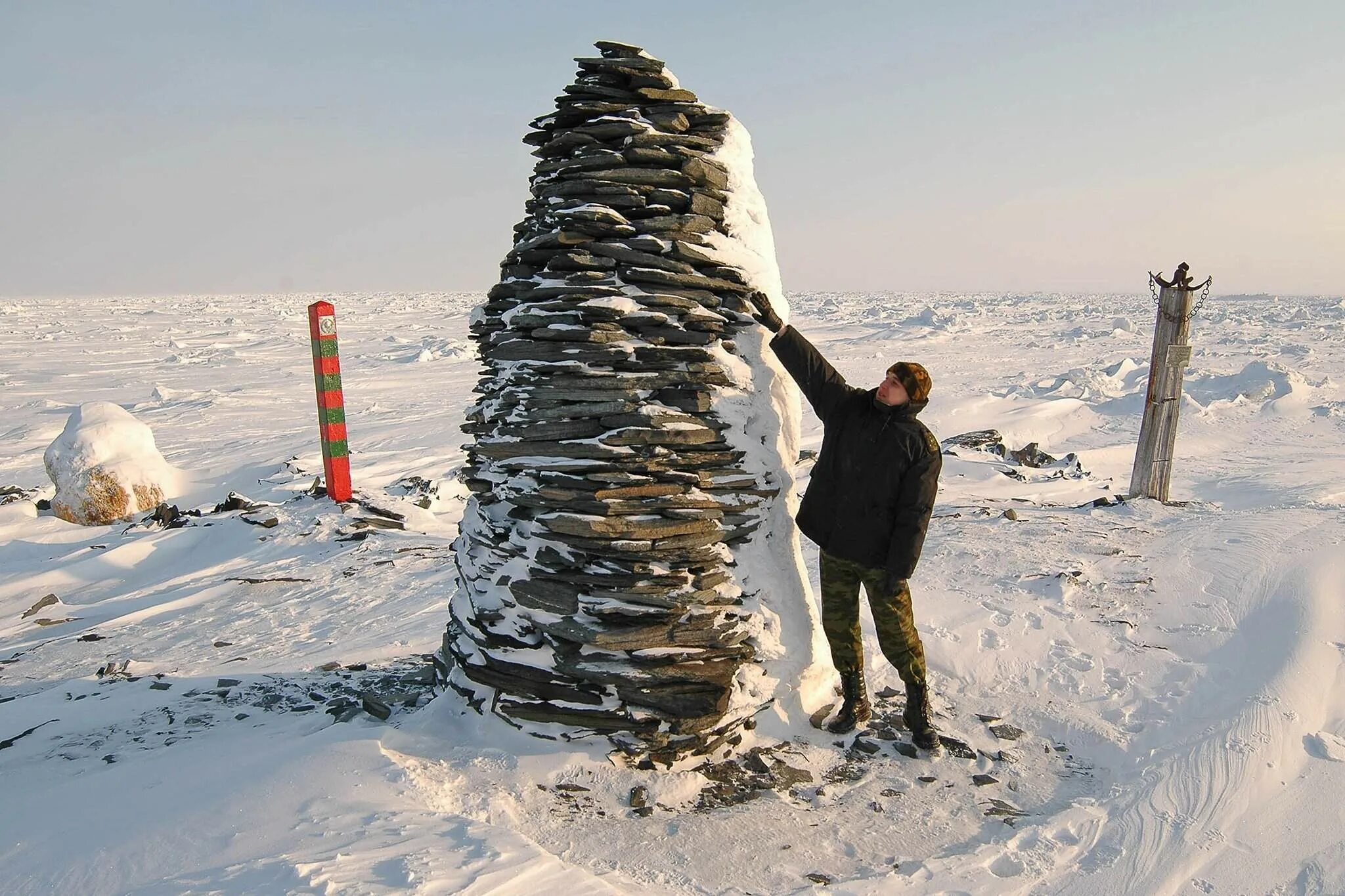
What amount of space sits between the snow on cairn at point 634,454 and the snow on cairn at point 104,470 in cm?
792

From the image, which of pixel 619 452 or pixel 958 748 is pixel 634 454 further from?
pixel 958 748

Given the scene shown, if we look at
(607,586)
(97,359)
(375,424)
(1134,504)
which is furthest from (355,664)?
(97,359)

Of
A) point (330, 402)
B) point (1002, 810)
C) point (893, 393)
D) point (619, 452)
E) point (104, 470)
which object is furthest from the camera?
point (104, 470)

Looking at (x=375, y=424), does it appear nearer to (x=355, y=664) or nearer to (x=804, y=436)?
(x=804, y=436)

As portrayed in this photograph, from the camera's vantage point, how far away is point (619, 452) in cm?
368

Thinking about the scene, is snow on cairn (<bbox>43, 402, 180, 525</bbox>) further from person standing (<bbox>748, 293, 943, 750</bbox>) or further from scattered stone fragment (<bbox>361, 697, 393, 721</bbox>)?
person standing (<bbox>748, 293, 943, 750</bbox>)

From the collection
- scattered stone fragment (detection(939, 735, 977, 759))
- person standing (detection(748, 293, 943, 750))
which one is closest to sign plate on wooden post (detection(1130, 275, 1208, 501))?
scattered stone fragment (detection(939, 735, 977, 759))

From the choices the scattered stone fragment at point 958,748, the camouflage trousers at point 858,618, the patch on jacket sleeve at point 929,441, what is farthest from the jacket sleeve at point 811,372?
the scattered stone fragment at point 958,748

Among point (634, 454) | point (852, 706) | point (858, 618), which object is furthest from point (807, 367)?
point (852, 706)

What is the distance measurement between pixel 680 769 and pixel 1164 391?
7.05m

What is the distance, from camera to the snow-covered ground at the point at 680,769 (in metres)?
3.03

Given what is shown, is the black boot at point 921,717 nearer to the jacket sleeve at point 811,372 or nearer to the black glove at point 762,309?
the jacket sleeve at point 811,372

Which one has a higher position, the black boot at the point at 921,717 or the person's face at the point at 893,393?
the person's face at the point at 893,393

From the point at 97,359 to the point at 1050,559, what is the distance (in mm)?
30926
